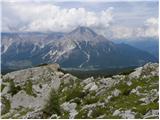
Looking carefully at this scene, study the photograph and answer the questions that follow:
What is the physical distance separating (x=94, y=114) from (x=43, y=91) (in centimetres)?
5204

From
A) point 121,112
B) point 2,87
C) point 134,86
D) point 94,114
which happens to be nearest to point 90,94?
point 134,86

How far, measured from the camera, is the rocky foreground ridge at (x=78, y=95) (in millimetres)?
54956

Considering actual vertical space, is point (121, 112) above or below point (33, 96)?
above

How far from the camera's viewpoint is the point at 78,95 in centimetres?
8044

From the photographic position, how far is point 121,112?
1909 inches

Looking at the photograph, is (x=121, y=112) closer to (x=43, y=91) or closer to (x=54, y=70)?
(x=43, y=91)

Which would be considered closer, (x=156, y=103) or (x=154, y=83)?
(x=156, y=103)

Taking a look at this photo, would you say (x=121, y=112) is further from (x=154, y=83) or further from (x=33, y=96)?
(x=33, y=96)

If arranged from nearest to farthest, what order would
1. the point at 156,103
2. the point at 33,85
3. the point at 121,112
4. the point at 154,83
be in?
the point at 121,112 → the point at 156,103 → the point at 154,83 → the point at 33,85

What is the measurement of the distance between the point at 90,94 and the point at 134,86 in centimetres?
1064

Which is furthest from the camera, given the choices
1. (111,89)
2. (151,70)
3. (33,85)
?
(33,85)

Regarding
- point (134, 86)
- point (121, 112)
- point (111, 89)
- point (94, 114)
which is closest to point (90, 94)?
point (111, 89)

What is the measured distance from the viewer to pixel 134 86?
72.8 metres

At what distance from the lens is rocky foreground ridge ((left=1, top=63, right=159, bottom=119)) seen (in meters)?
55.0
